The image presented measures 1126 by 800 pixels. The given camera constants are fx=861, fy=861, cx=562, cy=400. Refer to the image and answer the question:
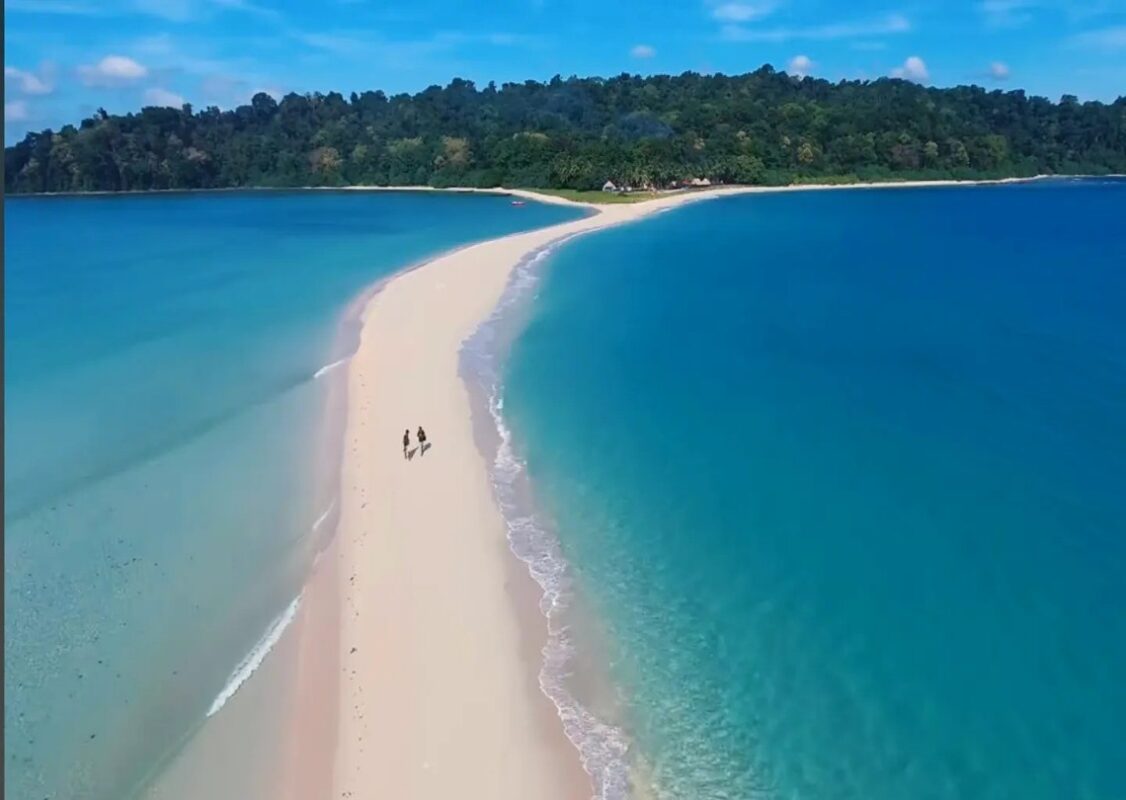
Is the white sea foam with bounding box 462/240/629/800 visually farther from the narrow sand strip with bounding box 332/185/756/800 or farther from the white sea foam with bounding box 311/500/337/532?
the white sea foam with bounding box 311/500/337/532

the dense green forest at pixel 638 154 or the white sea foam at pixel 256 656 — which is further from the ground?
the dense green forest at pixel 638 154

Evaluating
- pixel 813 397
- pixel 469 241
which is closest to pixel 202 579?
pixel 813 397

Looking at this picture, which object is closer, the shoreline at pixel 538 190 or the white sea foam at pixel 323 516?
the white sea foam at pixel 323 516

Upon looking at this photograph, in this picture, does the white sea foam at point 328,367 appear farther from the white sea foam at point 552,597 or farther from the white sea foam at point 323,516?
the white sea foam at point 323,516

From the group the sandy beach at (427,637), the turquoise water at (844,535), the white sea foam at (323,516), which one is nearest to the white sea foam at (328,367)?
the sandy beach at (427,637)

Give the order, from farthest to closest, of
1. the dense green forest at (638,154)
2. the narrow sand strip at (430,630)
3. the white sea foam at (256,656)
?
the dense green forest at (638,154), the white sea foam at (256,656), the narrow sand strip at (430,630)

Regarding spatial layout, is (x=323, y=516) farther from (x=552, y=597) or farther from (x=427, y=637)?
(x=552, y=597)
